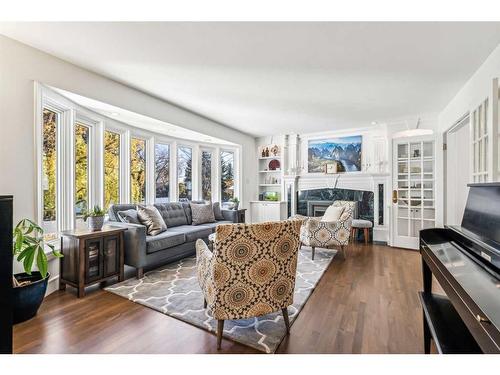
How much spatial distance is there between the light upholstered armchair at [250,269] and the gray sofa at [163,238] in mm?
1491

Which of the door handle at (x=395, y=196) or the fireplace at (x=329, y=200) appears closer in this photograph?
the door handle at (x=395, y=196)

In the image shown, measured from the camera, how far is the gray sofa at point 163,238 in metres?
3.02

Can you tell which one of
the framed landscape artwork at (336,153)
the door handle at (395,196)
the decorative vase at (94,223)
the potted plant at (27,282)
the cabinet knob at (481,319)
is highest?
the framed landscape artwork at (336,153)

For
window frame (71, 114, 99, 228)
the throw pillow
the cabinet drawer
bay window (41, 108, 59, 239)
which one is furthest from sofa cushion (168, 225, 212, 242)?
the throw pillow

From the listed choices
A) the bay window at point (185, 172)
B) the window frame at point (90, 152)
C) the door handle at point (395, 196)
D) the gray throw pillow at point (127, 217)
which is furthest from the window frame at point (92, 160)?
the door handle at point (395, 196)

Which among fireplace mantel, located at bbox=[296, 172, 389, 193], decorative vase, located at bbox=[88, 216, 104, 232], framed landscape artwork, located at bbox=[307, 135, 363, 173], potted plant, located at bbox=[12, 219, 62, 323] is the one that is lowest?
potted plant, located at bbox=[12, 219, 62, 323]

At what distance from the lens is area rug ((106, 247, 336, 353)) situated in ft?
6.23

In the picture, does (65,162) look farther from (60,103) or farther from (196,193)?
(196,193)

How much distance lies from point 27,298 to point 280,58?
9.91 feet

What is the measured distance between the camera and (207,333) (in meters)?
1.92

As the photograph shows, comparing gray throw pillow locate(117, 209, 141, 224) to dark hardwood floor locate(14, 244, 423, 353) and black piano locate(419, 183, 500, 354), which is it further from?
black piano locate(419, 183, 500, 354)

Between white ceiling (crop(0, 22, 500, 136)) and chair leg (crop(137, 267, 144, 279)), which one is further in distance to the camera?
chair leg (crop(137, 267, 144, 279))

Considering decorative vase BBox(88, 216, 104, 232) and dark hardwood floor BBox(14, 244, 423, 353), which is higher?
decorative vase BBox(88, 216, 104, 232)

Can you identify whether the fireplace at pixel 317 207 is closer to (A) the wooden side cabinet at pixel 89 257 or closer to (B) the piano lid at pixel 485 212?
(B) the piano lid at pixel 485 212
